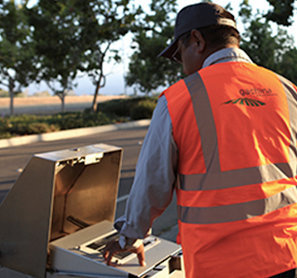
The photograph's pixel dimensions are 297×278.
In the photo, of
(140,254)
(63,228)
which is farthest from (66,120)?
(140,254)

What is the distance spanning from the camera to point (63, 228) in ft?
10.3

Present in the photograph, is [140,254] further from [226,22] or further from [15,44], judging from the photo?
[15,44]

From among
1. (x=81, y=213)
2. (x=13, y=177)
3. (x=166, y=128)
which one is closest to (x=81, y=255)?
(x=81, y=213)

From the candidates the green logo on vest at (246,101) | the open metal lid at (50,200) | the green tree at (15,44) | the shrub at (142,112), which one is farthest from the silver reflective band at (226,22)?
the shrub at (142,112)

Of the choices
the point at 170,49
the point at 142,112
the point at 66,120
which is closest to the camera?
the point at 170,49

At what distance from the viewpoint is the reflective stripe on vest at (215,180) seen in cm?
148

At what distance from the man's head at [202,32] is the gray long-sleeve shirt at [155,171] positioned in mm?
56

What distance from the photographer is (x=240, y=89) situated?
62.5 inches

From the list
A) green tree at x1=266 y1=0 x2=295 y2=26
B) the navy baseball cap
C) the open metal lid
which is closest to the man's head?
the navy baseball cap

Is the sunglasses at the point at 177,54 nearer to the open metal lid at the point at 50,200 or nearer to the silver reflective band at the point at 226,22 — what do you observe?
the silver reflective band at the point at 226,22

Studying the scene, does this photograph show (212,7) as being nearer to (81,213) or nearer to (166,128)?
(166,128)

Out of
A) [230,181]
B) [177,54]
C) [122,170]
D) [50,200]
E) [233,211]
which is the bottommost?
[122,170]

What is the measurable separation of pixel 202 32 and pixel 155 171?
24.3 inches

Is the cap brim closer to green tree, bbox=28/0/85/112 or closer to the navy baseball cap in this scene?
the navy baseball cap
